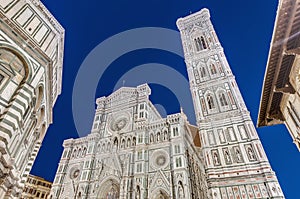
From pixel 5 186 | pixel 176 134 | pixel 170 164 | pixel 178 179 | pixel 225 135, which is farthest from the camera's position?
pixel 176 134

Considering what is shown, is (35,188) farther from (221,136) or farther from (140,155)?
(221,136)

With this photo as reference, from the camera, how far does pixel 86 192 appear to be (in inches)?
917

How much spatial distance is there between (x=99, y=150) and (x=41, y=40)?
2056cm

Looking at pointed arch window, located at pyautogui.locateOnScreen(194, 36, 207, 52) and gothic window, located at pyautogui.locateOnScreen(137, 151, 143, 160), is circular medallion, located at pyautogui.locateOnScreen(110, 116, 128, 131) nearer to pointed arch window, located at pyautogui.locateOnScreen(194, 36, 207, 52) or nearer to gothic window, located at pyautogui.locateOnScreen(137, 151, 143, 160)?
gothic window, located at pyautogui.locateOnScreen(137, 151, 143, 160)

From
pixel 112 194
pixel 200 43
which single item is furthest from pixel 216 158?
pixel 200 43

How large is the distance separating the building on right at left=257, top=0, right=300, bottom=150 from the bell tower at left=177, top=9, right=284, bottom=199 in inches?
343

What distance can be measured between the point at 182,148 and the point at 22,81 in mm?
17674

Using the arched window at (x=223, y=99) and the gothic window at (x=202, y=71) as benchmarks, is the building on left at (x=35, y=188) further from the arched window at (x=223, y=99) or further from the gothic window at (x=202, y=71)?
the arched window at (x=223, y=99)

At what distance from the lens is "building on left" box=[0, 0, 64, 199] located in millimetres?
7496

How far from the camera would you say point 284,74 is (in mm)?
6105

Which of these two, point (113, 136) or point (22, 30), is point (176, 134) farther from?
point (22, 30)

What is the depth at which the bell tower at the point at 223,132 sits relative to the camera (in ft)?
48.0

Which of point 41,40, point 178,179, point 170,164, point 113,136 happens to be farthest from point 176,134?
point 41,40

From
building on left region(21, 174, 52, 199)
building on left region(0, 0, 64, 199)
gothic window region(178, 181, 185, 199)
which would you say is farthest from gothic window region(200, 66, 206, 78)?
building on left region(21, 174, 52, 199)
